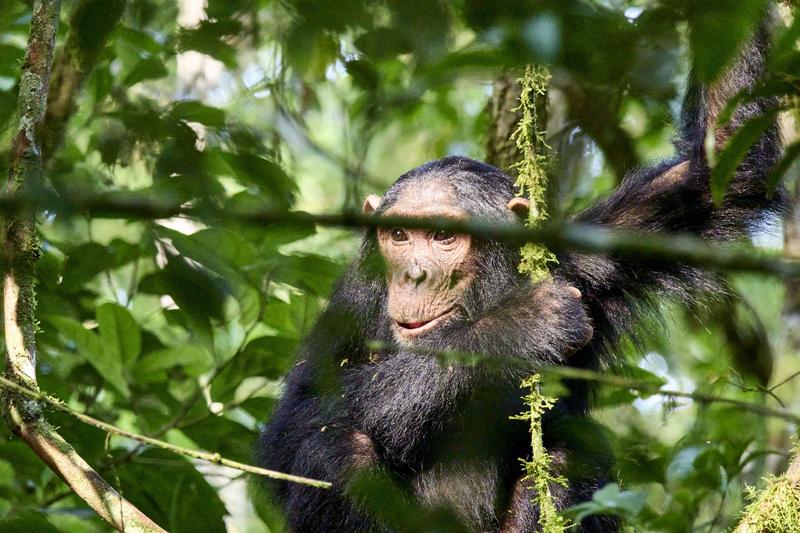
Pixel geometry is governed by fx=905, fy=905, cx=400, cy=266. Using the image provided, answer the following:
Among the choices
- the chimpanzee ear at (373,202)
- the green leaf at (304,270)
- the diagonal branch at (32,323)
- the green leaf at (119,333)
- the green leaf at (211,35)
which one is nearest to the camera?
the green leaf at (211,35)

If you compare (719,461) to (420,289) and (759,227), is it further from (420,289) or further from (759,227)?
(420,289)

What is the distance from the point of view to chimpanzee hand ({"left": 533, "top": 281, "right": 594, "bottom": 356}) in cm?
421

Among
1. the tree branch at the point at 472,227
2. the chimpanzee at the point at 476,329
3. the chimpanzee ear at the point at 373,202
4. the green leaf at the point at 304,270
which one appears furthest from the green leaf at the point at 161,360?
the tree branch at the point at 472,227

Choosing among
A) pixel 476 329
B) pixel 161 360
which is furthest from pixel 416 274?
pixel 161 360

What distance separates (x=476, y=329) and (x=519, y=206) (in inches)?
33.2

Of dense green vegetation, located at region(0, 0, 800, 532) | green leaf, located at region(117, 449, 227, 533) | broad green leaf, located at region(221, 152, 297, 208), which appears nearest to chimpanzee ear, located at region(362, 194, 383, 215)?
dense green vegetation, located at region(0, 0, 800, 532)

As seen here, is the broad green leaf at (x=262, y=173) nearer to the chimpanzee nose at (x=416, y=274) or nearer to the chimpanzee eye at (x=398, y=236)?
the chimpanzee nose at (x=416, y=274)

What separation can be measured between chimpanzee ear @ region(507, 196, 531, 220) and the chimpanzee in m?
0.02

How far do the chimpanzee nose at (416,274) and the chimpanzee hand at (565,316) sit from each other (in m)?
0.62

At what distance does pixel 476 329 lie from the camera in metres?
4.47

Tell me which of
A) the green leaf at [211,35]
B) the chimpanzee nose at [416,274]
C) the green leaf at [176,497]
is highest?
the green leaf at [211,35]

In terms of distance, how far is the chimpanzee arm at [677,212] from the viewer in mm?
4676

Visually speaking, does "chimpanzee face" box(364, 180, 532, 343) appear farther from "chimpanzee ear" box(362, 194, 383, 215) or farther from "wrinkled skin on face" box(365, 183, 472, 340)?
"chimpanzee ear" box(362, 194, 383, 215)

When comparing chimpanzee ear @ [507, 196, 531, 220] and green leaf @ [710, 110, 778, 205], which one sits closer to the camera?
green leaf @ [710, 110, 778, 205]
